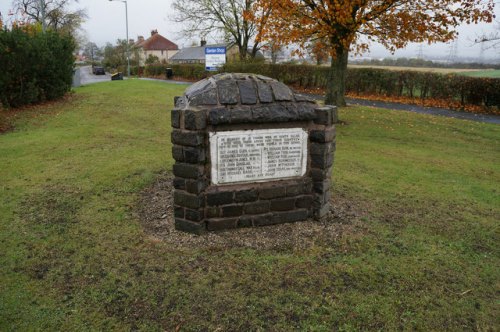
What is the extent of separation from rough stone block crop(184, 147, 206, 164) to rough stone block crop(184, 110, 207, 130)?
0.84ft

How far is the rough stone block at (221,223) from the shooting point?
4.73m

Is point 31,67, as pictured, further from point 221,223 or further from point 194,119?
point 221,223

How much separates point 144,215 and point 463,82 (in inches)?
718

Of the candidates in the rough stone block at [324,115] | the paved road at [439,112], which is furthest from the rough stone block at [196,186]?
the paved road at [439,112]

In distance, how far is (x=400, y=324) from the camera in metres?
3.27

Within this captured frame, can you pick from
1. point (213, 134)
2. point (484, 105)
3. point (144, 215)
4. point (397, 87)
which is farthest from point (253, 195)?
point (397, 87)

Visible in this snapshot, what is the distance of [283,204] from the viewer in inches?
196

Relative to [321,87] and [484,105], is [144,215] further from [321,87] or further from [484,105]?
[321,87]

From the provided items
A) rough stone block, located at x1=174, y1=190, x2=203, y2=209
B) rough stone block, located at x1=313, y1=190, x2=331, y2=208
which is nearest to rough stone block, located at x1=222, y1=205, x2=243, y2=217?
rough stone block, located at x1=174, y1=190, x2=203, y2=209

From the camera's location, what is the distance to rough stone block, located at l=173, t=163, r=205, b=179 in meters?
4.47

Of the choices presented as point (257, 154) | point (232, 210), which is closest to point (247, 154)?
point (257, 154)

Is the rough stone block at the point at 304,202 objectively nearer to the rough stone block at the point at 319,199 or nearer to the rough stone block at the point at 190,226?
the rough stone block at the point at 319,199

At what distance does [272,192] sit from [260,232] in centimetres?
53

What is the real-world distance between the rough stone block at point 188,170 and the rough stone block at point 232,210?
0.56 meters
